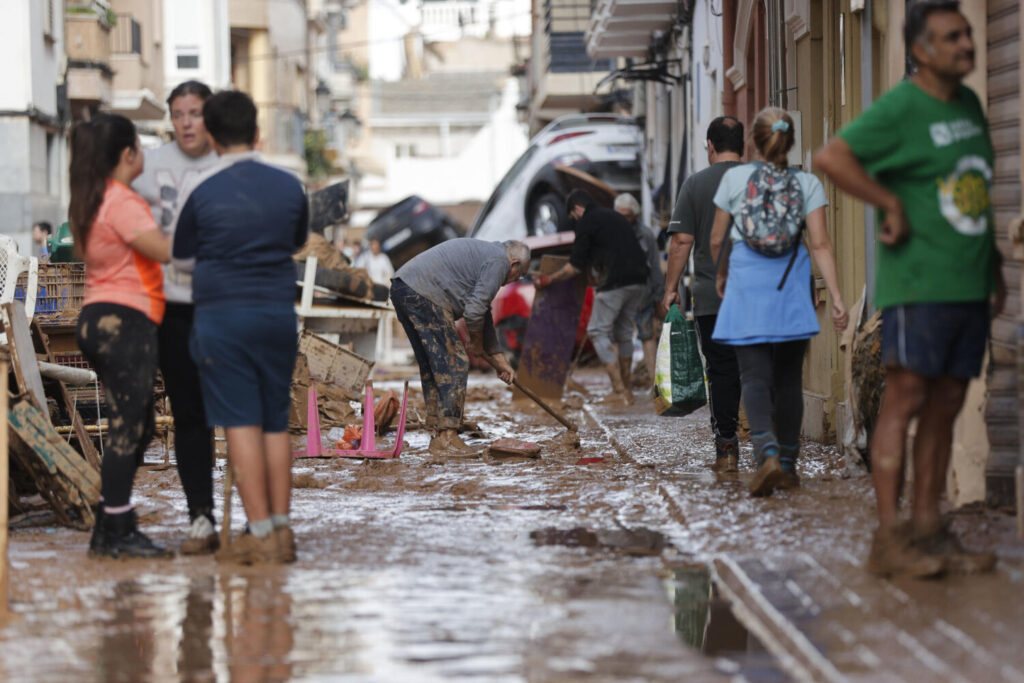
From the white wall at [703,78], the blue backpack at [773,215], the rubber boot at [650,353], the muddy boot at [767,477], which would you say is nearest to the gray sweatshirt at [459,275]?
the blue backpack at [773,215]

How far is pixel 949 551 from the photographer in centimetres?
580

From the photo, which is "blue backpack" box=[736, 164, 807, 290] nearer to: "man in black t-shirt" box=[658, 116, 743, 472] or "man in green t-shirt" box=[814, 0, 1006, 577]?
"man in black t-shirt" box=[658, 116, 743, 472]

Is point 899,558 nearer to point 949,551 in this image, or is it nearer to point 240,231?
point 949,551

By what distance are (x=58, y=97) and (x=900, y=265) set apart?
1057 inches

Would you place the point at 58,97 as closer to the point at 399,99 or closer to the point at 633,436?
the point at 633,436

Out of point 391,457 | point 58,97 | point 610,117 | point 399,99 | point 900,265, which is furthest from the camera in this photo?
point 399,99

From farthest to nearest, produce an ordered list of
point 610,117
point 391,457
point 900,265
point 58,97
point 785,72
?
point 58,97 < point 610,117 < point 785,72 < point 391,457 < point 900,265

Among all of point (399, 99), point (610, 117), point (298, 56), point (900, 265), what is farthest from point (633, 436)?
point (399, 99)

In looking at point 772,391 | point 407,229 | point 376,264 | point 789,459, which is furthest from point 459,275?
point 407,229

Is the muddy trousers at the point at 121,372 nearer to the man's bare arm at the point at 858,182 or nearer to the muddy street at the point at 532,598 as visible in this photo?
the muddy street at the point at 532,598

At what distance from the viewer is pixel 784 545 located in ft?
21.0

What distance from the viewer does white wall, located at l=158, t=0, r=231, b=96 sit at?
4938 centimetres

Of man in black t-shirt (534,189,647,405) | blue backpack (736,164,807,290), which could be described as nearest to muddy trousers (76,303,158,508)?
blue backpack (736,164,807,290)

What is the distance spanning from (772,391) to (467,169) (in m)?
56.0
